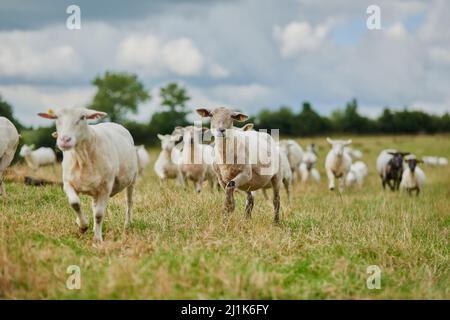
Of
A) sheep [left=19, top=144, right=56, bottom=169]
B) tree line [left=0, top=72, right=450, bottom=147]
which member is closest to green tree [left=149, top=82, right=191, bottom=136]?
tree line [left=0, top=72, right=450, bottom=147]

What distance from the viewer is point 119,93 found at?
8619cm

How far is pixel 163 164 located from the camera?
19.9 m

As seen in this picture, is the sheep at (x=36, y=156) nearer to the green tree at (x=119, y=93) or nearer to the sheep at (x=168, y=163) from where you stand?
the sheep at (x=168, y=163)

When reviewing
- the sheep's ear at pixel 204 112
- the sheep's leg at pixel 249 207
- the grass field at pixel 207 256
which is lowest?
the grass field at pixel 207 256

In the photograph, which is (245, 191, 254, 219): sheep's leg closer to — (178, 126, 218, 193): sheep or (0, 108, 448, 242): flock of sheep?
(0, 108, 448, 242): flock of sheep

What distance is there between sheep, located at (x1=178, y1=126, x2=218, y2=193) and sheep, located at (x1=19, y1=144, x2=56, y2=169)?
1159 centimetres

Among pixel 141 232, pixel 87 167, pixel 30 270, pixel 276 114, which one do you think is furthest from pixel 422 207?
pixel 276 114

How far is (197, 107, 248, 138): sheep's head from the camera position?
9.75 meters

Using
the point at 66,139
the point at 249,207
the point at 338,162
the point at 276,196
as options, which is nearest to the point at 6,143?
the point at 66,139

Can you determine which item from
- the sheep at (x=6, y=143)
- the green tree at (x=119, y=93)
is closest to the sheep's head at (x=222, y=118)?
the sheep at (x=6, y=143)

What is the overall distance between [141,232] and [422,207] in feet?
33.0

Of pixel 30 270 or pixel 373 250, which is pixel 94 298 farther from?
pixel 373 250

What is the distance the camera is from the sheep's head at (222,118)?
975 centimetres

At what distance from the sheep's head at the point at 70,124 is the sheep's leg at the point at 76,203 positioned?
751 millimetres
